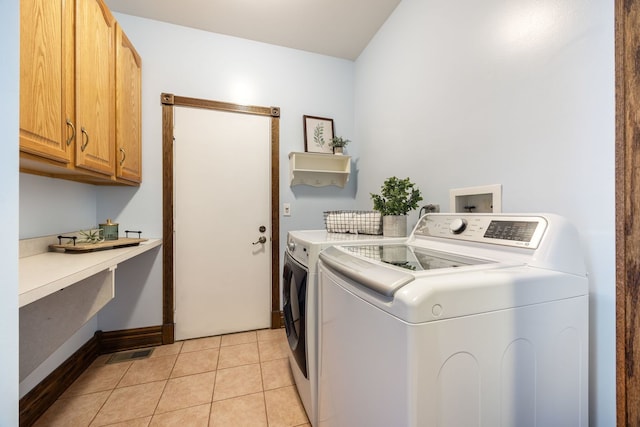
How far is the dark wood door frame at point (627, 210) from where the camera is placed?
2.40 feet

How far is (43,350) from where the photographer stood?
1.11 meters

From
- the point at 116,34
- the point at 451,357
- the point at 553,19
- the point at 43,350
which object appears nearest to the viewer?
the point at 451,357

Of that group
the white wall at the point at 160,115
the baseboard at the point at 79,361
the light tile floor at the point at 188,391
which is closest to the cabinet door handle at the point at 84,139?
the white wall at the point at 160,115

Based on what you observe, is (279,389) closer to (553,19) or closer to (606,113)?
(606,113)

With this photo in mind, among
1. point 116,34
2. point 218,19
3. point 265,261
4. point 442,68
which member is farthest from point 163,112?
point 442,68

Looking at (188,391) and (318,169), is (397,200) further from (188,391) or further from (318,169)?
(188,391)

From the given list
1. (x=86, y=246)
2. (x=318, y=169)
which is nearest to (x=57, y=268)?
(x=86, y=246)

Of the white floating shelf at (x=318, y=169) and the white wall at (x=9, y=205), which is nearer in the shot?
the white wall at (x=9, y=205)

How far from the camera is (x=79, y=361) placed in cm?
175

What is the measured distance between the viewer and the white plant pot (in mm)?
1480

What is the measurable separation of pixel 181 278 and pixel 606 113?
8.75ft

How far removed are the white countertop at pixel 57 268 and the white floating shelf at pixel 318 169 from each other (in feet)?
4.59

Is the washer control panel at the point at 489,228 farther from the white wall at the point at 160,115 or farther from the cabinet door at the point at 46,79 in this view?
the cabinet door at the point at 46,79

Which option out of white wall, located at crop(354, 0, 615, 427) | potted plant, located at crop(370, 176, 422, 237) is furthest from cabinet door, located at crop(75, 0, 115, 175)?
white wall, located at crop(354, 0, 615, 427)
